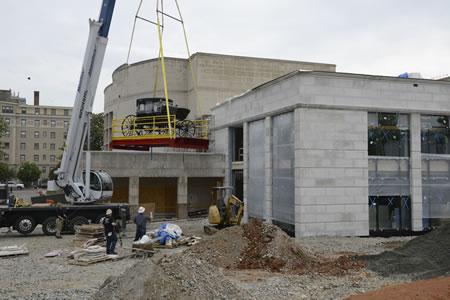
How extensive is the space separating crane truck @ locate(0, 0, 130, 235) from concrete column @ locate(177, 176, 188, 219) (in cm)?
679

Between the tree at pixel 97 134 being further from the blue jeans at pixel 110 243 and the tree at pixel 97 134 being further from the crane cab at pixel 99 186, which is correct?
the blue jeans at pixel 110 243

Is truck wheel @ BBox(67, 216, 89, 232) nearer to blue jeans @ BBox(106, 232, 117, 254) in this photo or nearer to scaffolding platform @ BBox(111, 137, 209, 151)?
blue jeans @ BBox(106, 232, 117, 254)

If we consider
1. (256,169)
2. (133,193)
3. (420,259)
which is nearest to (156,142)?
(133,193)

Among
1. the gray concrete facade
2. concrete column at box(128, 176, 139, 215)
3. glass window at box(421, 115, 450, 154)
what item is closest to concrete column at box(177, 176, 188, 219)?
concrete column at box(128, 176, 139, 215)

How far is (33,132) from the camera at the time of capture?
112m

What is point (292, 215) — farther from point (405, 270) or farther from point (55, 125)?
point (55, 125)

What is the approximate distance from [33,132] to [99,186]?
100 m

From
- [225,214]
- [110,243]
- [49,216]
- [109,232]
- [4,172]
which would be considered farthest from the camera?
[4,172]

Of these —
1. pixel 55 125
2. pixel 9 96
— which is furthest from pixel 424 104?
pixel 9 96

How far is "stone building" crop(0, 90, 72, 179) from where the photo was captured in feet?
355

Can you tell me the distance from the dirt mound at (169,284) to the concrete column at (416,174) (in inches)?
562

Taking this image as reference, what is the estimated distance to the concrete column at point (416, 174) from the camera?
20.9m

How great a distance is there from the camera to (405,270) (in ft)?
40.9

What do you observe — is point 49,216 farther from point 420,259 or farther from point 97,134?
point 97,134
